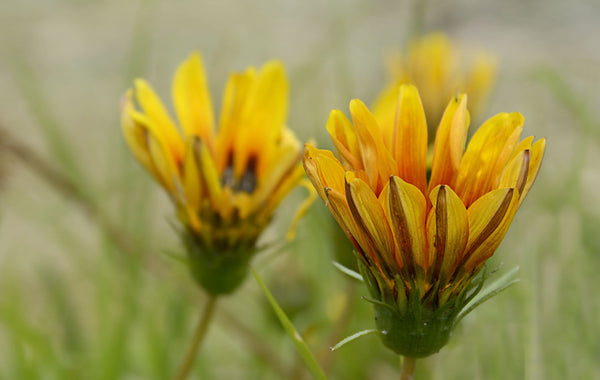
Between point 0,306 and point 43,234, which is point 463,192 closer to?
point 0,306

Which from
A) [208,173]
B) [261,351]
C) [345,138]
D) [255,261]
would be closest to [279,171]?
[208,173]

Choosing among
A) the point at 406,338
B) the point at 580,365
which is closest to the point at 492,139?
the point at 406,338

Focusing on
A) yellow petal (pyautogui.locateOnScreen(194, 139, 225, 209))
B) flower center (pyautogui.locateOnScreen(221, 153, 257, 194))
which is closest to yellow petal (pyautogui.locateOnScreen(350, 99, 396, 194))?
yellow petal (pyautogui.locateOnScreen(194, 139, 225, 209))

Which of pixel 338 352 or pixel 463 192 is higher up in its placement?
pixel 463 192

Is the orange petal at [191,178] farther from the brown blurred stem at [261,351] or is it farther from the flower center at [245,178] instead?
the brown blurred stem at [261,351]

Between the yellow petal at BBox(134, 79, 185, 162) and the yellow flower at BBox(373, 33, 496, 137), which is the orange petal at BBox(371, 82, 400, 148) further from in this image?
the yellow flower at BBox(373, 33, 496, 137)

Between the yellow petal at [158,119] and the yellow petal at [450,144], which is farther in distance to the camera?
the yellow petal at [158,119]

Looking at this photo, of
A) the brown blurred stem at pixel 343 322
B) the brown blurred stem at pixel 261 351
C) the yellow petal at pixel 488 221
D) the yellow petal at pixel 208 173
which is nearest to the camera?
the yellow petal at pixel 488 221

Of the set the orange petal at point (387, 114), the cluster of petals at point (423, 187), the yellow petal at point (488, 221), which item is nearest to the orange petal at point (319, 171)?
the cluster of petals at point (423, 187)
